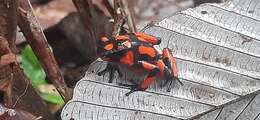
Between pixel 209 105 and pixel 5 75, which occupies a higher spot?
pixel 5 75

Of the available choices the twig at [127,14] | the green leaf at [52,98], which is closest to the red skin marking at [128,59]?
the twig at [127,14]

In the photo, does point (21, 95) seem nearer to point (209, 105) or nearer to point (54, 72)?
point (54, 72)

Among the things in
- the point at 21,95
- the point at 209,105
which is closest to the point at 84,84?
the point at 21,95

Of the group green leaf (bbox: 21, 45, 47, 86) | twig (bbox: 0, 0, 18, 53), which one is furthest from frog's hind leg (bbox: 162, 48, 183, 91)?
green leaf (bbox: 21, 45, 47, 86)

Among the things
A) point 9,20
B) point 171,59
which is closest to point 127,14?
point 171,59

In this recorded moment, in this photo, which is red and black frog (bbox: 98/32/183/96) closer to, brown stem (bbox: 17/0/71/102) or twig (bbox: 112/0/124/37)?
twig (bbox: 112/0/124/37)

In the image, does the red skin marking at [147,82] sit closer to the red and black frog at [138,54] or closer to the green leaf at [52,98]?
the red and black frog at [138,54]
